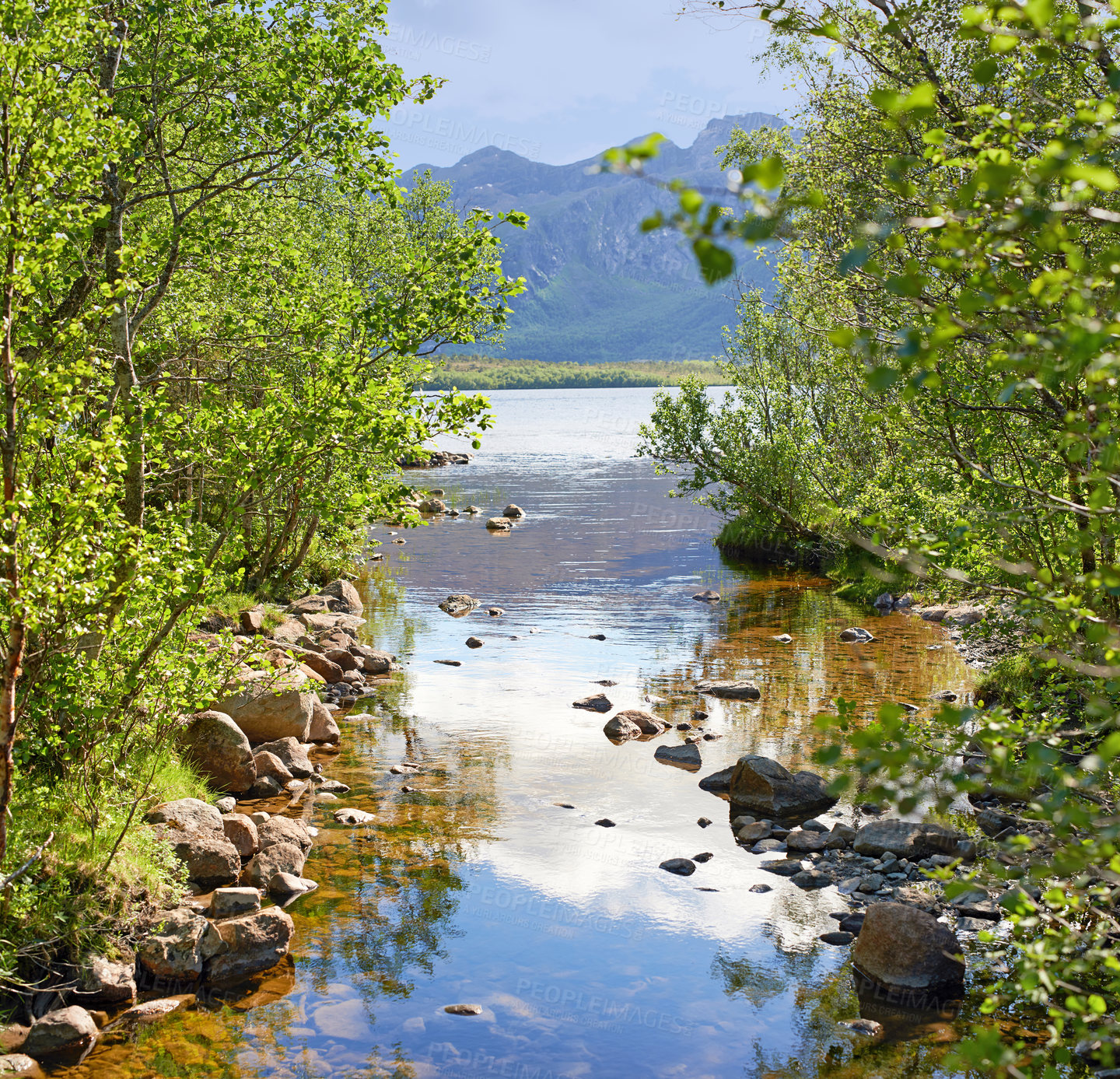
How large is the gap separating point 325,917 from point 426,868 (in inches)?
76.7

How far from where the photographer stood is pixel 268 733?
18.3m

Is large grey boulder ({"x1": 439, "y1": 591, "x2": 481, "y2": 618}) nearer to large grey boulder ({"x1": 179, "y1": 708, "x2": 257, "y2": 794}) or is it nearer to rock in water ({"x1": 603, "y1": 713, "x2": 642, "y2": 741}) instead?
rock in water ({"x1": 603, "y1": 713, "x2": 642, "y2": 741})

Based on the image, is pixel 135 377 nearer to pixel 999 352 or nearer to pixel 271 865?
pixel 271 865

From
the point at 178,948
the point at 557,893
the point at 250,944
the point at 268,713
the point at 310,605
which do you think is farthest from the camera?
the point at 310,605

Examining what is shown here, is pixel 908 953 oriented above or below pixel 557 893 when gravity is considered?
above

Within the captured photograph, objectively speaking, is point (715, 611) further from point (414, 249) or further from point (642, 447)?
point (414, 249)

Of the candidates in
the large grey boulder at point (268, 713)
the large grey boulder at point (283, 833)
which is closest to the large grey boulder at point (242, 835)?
the large grey boulder at point (283, 833)

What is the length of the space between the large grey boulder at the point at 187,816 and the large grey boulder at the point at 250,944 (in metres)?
1.93

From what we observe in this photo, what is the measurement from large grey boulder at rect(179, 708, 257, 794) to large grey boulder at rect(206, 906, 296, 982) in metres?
4.85

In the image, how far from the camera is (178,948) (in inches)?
421

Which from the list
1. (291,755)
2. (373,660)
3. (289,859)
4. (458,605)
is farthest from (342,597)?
(289,859)

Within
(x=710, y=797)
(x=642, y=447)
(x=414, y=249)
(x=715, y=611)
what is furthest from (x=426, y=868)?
(x=642, y=447)

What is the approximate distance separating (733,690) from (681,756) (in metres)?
4.55

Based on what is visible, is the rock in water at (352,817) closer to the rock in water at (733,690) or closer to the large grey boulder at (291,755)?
the large grey boulder at (291,755)
